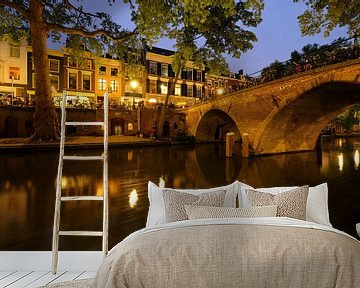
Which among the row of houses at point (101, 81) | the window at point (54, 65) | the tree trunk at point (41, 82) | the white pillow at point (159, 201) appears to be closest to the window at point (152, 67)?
the row of houses at point (101, 81)

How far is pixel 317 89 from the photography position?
11422 mm

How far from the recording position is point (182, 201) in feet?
6.98

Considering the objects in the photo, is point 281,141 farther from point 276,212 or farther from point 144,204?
point 276,212

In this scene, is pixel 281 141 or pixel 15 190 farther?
pixel 281 141

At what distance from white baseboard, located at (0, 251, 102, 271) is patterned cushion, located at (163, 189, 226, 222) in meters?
0.93

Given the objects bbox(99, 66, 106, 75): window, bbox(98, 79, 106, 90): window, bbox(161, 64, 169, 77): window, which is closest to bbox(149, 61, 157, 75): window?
bbox(161, 64, 169, 77): window

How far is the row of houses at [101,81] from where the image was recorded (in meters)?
21.8

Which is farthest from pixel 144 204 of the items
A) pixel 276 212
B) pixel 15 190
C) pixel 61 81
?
pixel 61 81

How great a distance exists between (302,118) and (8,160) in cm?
1278

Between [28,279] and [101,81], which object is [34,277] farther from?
[101,81]

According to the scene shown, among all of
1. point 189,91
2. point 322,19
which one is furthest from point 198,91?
point 322,19

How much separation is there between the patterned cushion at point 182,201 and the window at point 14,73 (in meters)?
23.6

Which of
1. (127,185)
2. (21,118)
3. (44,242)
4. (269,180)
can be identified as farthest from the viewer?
(21,118)

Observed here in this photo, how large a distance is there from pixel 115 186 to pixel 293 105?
889 centimetres
